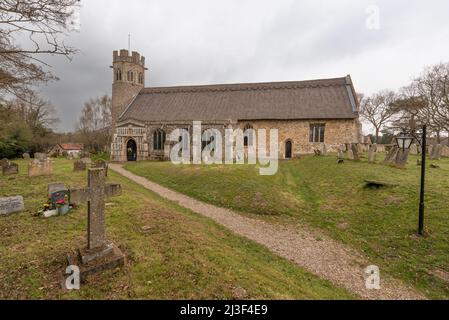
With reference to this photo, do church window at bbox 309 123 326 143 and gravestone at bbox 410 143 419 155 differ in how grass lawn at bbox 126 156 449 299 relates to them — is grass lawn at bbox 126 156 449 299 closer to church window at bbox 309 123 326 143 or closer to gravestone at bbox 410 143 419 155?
church window at bbox 309 123 326 143

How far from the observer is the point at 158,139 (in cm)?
2741

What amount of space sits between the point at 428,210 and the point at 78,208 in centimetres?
1210

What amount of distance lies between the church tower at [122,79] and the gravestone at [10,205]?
26.4 m

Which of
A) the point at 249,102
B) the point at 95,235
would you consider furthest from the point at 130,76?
the point at 95,235

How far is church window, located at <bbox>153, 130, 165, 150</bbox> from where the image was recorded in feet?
89.5

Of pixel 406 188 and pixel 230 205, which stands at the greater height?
pixel 406 188

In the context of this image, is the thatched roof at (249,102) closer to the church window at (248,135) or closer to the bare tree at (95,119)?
the church window at (248,135)

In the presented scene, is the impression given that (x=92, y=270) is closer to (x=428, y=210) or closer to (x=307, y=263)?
(x=307, y=263)

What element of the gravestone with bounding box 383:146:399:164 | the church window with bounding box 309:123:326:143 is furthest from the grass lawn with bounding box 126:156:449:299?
the church window with bounding box 309:123:326:143

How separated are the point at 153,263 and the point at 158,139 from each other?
24.3 m

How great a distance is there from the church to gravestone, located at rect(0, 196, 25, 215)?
18629 millimetres

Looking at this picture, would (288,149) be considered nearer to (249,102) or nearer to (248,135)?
(248,135)
